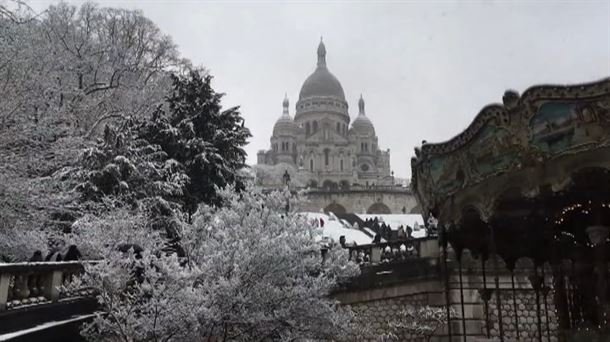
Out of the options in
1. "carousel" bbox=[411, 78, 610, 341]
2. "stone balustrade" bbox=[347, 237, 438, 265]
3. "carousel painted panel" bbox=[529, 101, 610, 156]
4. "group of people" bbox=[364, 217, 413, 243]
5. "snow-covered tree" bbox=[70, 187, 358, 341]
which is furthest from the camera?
"group of people" bbox=[364, 217, 413, 243]

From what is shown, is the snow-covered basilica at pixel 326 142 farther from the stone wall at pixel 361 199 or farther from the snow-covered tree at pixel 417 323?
the snow-covered tree at pixel 417 323

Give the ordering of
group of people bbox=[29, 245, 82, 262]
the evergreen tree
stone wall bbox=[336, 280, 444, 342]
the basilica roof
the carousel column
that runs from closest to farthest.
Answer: the carousel column → group of people bbox=[29, 245, 82, 262] → stone wall bbox=[336, 280, 444, 342] → the evergreen tree → the basilica roof

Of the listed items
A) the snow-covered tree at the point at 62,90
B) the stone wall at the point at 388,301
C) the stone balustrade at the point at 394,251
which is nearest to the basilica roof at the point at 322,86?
the snow-covered tree at the point at 62,90

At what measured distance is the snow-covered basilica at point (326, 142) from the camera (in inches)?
3497

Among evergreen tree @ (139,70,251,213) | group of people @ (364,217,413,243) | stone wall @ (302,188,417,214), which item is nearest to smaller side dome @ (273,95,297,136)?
stone wall @ (302,188,417,214)

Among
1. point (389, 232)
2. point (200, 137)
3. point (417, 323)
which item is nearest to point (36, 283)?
point (417, 323)

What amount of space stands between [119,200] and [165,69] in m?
12.6

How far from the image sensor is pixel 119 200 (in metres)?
16.8

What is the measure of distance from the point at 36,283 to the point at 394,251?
942 centimetres

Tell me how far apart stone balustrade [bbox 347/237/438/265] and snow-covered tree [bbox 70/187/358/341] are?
13.5ft

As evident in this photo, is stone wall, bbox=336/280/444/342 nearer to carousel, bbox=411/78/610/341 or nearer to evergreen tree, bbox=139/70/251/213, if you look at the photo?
carousel, bbox=411/78/610/341

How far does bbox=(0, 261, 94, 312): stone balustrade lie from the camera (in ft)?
25.9

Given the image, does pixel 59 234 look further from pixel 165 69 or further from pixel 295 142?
pixel 295 142

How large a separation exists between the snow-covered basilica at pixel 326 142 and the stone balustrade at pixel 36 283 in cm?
7539
